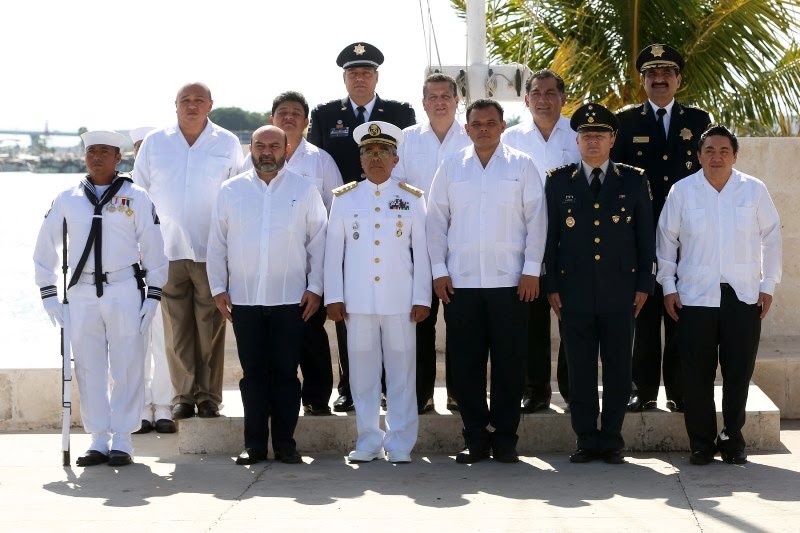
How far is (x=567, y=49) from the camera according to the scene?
12.6 m

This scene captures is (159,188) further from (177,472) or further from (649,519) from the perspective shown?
(649,519)

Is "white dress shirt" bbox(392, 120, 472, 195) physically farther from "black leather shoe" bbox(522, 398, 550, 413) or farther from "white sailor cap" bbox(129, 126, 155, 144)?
"white sailor cap" bbox(129, 126, 155, 144)

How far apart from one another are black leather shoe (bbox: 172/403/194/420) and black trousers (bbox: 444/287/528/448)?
166 cm

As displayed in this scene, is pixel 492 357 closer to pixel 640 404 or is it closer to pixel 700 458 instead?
pixel 640 404

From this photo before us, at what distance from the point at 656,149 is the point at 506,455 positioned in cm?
201

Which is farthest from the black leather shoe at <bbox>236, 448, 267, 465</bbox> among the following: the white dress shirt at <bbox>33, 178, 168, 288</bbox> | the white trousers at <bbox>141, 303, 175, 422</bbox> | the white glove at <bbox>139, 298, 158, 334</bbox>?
the white trousers at <bbox>141, 303, 175, 422</bbox>

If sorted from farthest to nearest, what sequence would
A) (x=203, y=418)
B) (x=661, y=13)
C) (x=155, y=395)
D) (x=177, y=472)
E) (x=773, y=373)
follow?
(x=661, y=13) < (x=773, y=373) < (x=155, y=395) < (x=203, y=418) < (x=177, y=472)

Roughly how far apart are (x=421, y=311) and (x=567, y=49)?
21.7ft

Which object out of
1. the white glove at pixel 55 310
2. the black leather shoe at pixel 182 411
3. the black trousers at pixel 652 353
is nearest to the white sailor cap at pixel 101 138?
the white glove at pixel 55 310

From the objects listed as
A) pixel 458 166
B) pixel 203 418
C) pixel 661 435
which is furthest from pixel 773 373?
pixel 203 418

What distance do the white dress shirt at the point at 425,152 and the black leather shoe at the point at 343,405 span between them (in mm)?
1358

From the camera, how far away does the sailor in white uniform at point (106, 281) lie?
665 cm

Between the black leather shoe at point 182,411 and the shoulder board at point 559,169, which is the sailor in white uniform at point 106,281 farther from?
the shoulder board at point 559,169

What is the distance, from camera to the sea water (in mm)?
9188
